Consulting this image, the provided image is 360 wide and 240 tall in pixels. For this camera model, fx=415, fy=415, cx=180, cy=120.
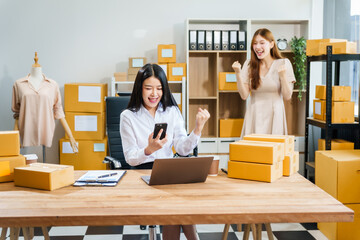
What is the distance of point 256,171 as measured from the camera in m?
1.98

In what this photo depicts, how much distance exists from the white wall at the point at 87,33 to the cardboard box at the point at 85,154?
574 mm

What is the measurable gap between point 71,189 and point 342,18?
3.86 m

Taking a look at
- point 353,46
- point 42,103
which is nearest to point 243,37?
point 353,46

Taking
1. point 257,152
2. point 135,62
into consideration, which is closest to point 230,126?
point 135,62

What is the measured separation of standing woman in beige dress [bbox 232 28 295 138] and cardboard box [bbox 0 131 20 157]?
202 centimetres

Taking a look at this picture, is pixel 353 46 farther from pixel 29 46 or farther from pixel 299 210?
pixel 29 46

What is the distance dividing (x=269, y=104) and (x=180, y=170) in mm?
Answer: 1958

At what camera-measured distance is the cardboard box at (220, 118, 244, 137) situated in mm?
4859

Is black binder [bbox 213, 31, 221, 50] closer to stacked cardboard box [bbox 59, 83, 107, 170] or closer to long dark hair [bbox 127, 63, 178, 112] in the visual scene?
stacked cardboard box [bbox 59, 83, 107, 170]

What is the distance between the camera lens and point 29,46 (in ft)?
16.4

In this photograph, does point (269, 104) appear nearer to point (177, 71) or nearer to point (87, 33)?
point (177, 71)

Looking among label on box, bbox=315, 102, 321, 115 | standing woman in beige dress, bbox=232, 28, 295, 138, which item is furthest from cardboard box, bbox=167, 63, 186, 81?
label on box, bbox=315, 102, 321, 115

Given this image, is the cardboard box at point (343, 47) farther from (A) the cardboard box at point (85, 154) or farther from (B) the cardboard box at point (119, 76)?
(A) the cardboard box at point (85, 154)

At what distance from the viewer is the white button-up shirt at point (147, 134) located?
2387mm
